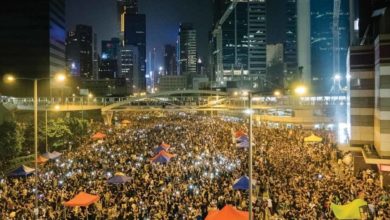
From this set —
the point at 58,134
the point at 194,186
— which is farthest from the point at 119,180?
the point at 58,134

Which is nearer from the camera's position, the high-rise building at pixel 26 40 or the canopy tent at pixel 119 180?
the canopy tent at pixel 119 180

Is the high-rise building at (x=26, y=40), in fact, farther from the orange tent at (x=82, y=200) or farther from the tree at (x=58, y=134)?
the orange tent at (x=82, y=200)

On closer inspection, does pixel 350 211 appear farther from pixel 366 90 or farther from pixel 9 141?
pixel 9 141

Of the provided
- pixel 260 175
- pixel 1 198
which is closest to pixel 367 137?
pixel 260 175

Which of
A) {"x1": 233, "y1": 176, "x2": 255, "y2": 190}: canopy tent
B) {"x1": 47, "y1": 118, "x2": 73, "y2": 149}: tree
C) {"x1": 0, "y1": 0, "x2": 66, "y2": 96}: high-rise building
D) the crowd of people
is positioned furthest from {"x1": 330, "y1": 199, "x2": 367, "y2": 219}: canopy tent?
{"x1": 0, "y1": 0, "x2": 66, "y2": 96}: high-rise building

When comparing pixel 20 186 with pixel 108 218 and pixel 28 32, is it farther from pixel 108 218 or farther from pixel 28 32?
pixel 28 32

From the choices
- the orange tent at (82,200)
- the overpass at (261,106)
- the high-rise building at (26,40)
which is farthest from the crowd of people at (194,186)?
the high-rise building at (26,40)
